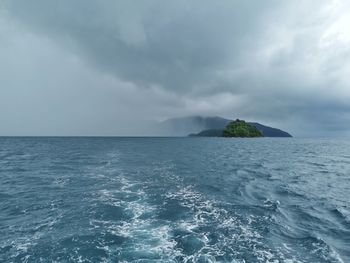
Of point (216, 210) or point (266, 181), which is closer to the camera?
point (216, 210)

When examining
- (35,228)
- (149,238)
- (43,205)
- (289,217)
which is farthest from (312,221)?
(43,205)

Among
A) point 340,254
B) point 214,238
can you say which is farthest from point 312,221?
point 214,238

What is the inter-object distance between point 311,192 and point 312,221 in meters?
11.9

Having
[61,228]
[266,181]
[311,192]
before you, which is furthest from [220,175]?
[61,228]

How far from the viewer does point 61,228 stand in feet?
57.4

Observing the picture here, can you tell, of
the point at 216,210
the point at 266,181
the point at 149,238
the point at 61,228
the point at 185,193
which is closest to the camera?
the point at 149,238

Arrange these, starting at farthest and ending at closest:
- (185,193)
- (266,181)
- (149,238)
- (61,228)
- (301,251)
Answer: (266,181), (185,193), (61,228), (149,238), (301,251)

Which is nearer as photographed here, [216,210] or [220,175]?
[216,210]

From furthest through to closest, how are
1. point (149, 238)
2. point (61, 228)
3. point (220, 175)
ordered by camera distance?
point (220, 175)
point (61, 228)
point (149, 238)

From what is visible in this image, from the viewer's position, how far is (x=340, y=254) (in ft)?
48.8

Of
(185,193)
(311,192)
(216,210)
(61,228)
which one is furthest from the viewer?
(311,192)

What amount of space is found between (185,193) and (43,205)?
48.0 feet

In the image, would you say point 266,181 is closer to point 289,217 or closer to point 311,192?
point 311,192

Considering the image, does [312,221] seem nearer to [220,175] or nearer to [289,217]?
[289,217]
